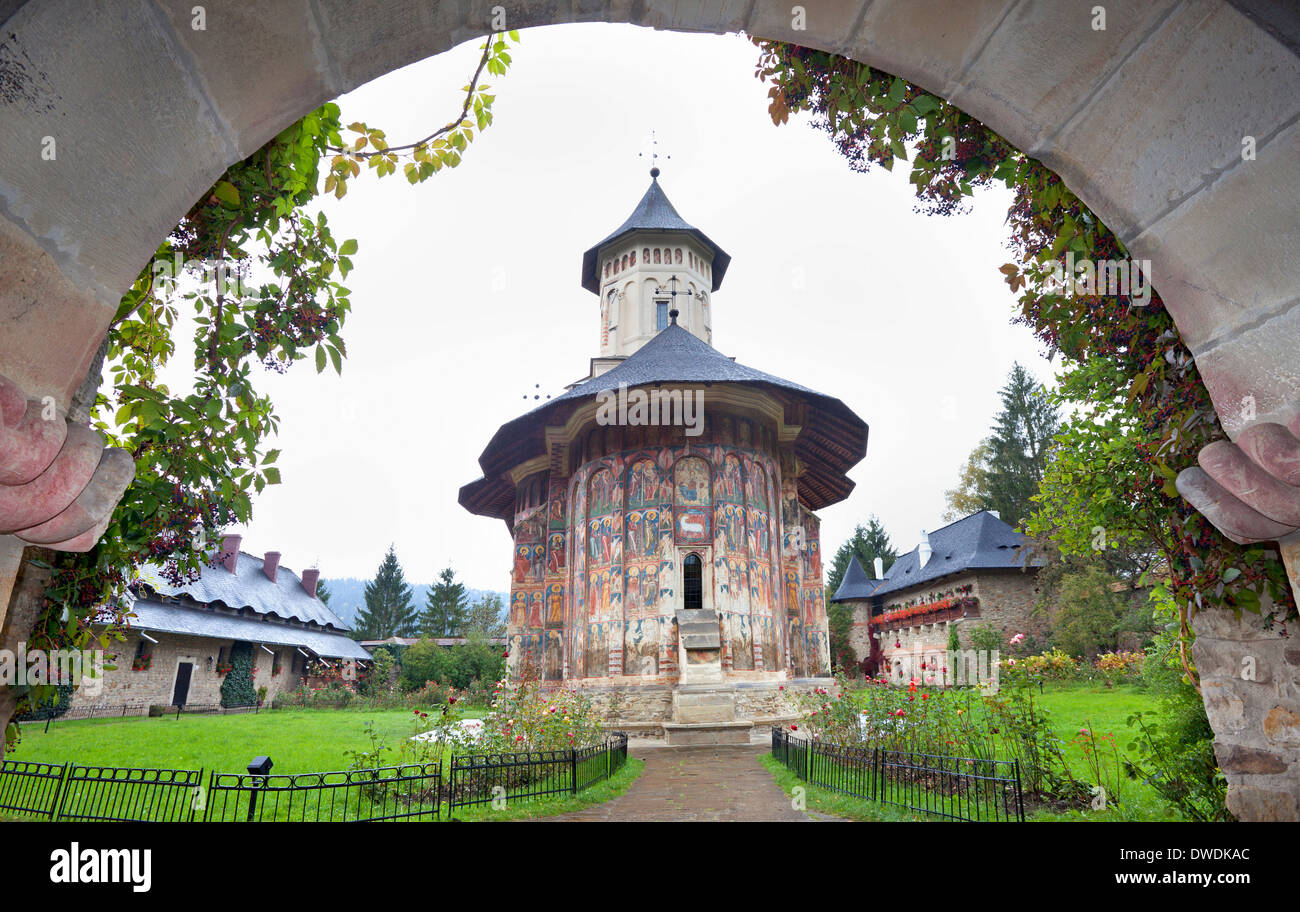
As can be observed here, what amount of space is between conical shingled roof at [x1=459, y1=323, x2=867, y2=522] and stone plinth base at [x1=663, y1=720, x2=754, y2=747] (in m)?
7.60

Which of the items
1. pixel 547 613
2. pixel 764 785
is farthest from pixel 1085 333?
pixel 547 613

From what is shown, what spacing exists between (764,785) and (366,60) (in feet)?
30.1

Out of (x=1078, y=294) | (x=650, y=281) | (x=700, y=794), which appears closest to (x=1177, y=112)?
(x=1078, y=294)

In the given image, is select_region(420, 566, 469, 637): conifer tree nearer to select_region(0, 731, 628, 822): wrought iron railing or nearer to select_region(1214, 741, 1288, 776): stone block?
select_region(0, 731, 628, 822): wrought iron railing

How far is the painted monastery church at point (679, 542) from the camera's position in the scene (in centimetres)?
1581

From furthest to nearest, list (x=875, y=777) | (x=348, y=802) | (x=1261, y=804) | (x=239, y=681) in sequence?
1. (x=239, y=681)
2. (x=348, y=802)
3. (x=875, y=777)
4. (x=1261, y=804)

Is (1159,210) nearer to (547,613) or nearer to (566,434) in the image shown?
(566,434)

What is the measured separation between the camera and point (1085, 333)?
3703 mm

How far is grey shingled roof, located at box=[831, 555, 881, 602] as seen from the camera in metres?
42.0

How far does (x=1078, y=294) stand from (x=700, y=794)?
7.10m

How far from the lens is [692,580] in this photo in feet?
55.8

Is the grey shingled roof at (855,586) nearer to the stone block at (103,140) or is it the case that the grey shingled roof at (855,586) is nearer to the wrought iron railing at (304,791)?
the wrought iron railing at (304,791)

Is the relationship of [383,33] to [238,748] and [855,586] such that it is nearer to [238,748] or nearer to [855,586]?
[238,748]

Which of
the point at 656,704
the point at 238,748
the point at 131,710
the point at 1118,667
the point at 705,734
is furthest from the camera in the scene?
the point at 131,710
